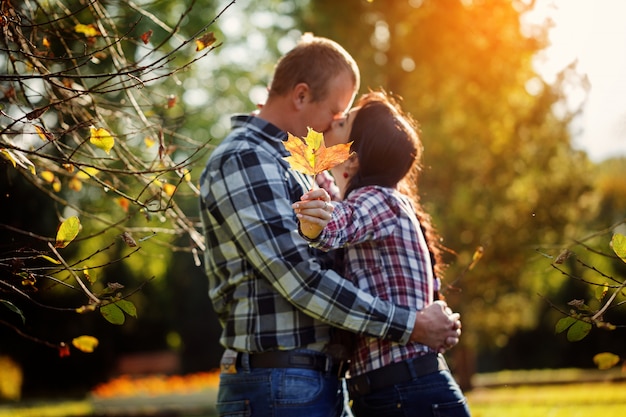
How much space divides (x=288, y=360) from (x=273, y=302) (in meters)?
0.19

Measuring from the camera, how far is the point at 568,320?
1.93 m

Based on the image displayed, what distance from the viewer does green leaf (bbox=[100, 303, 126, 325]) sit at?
180 cm

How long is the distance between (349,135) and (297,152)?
44.5 inches

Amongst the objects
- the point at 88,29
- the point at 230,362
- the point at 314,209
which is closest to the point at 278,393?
the point at 230,362

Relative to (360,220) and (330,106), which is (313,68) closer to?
(330,106)

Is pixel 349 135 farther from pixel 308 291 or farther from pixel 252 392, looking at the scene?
pixel 252 392

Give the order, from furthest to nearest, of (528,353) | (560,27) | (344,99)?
(528,353)
(560,27)
(344,99)

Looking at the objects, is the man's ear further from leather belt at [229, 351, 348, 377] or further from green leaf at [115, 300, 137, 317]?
green leaf at [115, 300, 137, 317]

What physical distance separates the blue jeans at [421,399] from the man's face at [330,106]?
962 millimetres

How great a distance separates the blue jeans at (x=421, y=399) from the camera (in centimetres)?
216

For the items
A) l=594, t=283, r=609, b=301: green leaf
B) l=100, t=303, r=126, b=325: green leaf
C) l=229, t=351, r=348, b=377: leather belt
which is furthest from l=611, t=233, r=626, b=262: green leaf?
l=100, t=303, r=126, b=325: green leaf

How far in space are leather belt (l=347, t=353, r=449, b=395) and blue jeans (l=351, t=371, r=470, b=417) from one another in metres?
0.01

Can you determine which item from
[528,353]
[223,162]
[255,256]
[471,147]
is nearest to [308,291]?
[255,256]

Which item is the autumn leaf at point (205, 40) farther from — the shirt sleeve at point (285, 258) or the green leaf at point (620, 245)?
the green leaf at point (620, 245)
